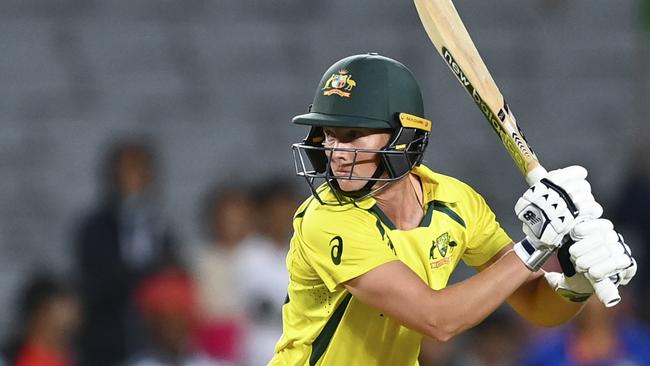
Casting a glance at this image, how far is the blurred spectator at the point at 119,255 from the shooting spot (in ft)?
21.9

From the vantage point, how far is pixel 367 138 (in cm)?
370

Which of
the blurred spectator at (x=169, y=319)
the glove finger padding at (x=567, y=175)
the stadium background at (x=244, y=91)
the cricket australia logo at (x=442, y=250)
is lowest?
the blurred spectator at (x=169, y=319)

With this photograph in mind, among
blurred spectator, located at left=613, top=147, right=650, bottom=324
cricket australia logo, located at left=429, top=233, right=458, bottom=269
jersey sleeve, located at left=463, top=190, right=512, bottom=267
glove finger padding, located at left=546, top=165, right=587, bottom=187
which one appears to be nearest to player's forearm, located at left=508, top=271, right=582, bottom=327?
jersey sleeve, located at left=463, top=190, right=512, bottom=267

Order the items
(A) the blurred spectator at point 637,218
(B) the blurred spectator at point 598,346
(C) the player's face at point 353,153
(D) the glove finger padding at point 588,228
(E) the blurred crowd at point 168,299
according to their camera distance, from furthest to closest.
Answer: (A) the blurred spectator at point 637,218, (E) the blurred crowd at point 168,299, (B) the blurred spectator at point 598,346, (C) the player's face at point 353,153, (D) the glove finger padding at point 588,228

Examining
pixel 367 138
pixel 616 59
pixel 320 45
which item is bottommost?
pixel 616 59

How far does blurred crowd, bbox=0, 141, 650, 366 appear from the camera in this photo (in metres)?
6.38

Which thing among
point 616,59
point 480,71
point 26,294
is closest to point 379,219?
point 480,71

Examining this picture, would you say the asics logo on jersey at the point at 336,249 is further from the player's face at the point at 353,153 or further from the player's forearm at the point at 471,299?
the player's forearm at the point at 471,299

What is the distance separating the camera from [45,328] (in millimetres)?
6352

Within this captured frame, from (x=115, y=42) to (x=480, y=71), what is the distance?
15.9ft

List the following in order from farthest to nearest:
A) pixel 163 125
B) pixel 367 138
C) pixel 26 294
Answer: pixel 163 125 → pixel 26 294 → pixel 367 138

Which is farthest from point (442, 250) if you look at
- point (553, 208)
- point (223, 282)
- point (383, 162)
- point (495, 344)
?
point (223, 282)

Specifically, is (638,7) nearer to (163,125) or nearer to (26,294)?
(163,125)

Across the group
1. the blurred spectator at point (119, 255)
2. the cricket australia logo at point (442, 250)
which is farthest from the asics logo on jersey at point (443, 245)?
the blurred spectator at point (119, 255)
